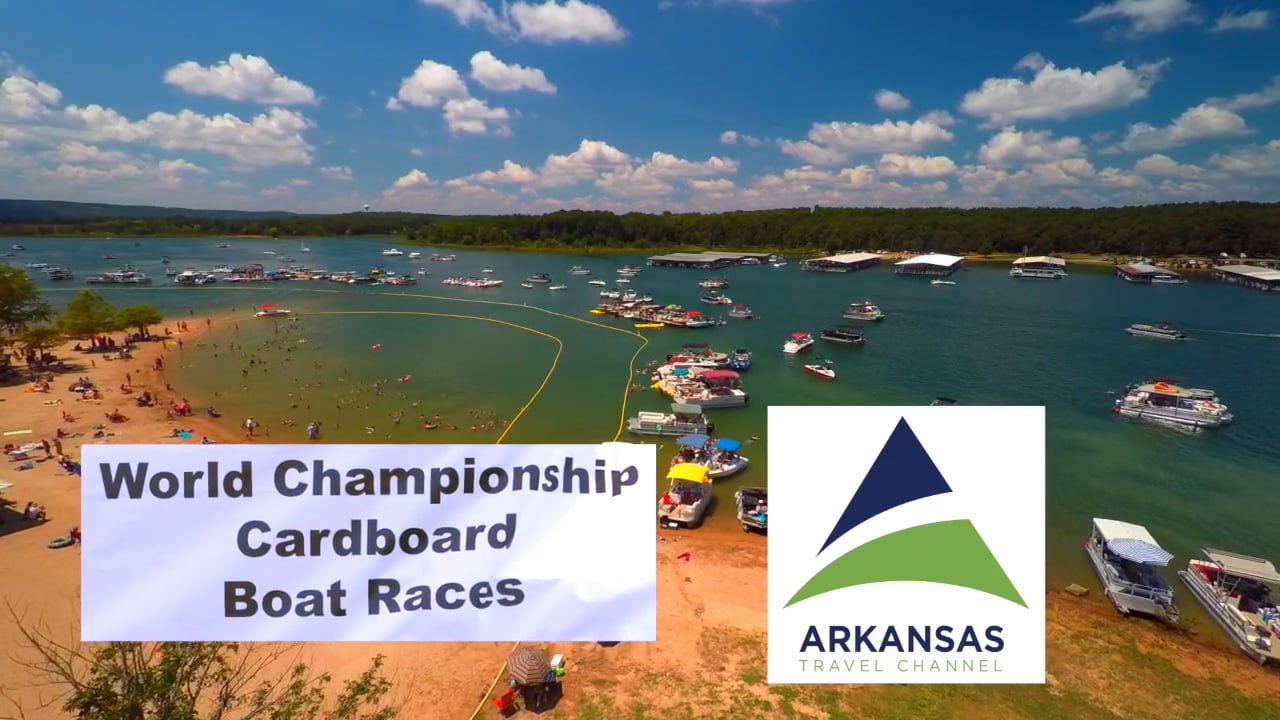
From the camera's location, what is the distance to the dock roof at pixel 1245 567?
1642 centimetres

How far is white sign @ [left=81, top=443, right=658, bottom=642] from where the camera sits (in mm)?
3879

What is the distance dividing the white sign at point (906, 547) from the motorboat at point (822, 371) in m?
39.4

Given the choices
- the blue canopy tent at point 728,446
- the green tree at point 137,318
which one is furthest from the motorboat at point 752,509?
the green tree at point 137,318

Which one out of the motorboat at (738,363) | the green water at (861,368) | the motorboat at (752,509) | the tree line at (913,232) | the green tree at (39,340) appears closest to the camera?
the motorboat at (752,509)

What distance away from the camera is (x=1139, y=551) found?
17078 millimetres

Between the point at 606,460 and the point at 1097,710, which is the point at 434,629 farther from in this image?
the point at 1097,710

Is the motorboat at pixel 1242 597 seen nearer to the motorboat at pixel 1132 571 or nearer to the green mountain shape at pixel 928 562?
the motorboat at pixel 1132 571

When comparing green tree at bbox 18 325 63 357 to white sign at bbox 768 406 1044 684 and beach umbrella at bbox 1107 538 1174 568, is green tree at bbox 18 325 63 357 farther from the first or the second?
beach umbrella at bbox 1107 538 1174 568

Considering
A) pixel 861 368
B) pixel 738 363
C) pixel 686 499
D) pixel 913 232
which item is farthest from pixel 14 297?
pixel 913 232

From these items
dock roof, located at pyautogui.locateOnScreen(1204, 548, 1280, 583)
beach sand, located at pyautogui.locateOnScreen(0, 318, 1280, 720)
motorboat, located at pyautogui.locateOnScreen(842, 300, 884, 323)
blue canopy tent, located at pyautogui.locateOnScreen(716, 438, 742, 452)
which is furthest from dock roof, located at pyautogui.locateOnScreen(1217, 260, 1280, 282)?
blue canopy tent, located at pyautogui.locateOnScreen(716, 438, 742, 452)

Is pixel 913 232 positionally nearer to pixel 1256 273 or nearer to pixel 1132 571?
pixel 1256 273

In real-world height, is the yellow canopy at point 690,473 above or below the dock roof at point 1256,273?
below

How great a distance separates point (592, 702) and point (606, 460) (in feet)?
34.2

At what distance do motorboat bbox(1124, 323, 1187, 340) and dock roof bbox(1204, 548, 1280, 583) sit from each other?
51.6 metres
